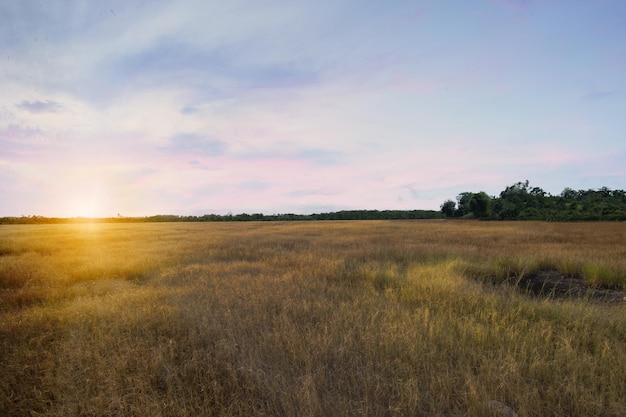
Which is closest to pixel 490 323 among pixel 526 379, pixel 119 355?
pixel 526 379

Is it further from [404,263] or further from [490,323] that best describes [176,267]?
[490,323]

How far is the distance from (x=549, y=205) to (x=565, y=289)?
60081 mm

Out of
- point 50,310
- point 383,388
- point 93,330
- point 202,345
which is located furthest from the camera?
point 50,310

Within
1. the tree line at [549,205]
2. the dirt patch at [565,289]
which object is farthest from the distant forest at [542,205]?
the dirt patch at [565,289]

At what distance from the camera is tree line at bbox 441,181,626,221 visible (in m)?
43.1

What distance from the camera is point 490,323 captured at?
578 cm

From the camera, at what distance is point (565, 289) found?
902cm

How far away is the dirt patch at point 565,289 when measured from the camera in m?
8.06

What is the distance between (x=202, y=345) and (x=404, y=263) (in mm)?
9648

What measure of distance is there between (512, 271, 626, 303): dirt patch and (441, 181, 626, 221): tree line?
4203 cm

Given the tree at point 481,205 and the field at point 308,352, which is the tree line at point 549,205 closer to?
the tree at point 481,205

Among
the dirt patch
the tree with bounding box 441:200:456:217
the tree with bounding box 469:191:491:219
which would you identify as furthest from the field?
the tree with bounding box 441:200:456:217

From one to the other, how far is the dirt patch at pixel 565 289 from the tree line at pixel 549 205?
138 ft

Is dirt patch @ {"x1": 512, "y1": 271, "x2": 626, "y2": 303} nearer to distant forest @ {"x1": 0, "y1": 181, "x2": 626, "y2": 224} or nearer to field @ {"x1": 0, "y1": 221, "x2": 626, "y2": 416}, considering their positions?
field @ {"x1": 0, "y1": 221, "x2": 626, "y2": 416}
